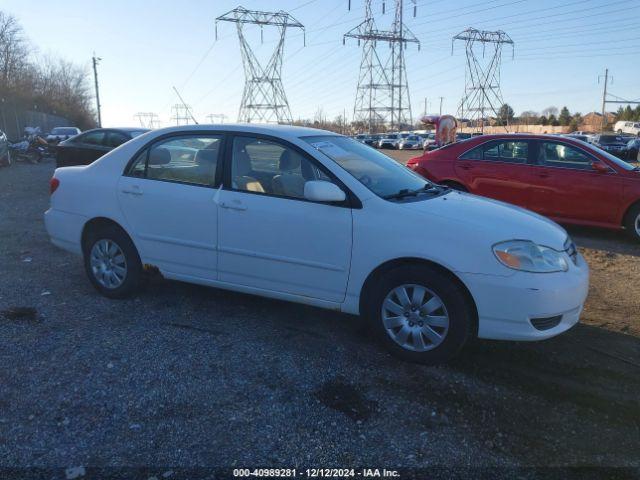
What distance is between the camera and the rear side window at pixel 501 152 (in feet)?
26.9

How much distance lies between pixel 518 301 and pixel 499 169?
5289 millimetres

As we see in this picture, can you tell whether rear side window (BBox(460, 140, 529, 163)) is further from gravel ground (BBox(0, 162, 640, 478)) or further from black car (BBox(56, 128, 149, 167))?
black car (BBox(56, 128, 149, 167))

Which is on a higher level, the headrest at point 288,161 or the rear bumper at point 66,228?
the headrest at point 288,161

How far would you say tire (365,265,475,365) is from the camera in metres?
3.56

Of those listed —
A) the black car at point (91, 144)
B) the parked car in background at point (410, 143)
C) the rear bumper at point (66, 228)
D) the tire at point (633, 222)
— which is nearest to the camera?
the rear bumper at point (66, 228)

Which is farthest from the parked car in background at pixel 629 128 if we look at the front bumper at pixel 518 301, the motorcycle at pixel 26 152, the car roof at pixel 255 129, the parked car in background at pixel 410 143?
the front bumper at pixel 518 301

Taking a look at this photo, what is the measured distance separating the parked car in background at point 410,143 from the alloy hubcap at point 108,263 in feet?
159

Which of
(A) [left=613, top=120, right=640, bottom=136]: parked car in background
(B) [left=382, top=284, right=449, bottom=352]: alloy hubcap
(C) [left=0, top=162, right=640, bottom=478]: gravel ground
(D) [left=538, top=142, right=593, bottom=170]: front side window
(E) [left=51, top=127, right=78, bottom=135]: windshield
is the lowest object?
(C) [left=0, top=162, right=640, bottom=478]: gravel ground

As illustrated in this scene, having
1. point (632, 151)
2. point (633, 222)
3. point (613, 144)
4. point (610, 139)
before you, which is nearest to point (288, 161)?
point (633, 222)

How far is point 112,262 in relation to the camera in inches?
195

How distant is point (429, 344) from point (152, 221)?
8.36ft

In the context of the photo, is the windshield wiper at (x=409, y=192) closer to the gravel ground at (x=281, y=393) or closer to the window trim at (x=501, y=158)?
the gravel ground at (x=281, y=393)

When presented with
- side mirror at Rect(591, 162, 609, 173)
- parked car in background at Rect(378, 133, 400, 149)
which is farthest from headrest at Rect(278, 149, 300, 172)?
parked car in background at Rect(378, 133, 400, 149)

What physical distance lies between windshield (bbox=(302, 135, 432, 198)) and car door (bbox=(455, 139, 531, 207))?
391cm
